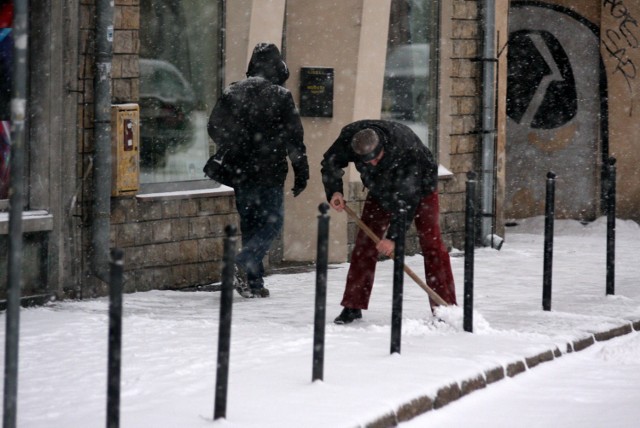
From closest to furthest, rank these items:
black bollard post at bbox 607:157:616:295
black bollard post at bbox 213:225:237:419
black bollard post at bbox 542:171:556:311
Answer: black bollard post at bbox 213:225:237:419 → black bollard post at bbox 542:171:556:311 → black bollard post at bbox 607:157:616:295

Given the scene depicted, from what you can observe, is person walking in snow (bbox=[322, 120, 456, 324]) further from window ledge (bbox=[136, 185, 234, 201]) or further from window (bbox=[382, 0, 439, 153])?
window (bbox=[382, 0, 439, 153])

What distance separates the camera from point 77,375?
7.30m

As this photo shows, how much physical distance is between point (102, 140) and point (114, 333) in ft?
17.1

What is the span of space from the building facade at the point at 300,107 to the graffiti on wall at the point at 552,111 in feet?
0.06

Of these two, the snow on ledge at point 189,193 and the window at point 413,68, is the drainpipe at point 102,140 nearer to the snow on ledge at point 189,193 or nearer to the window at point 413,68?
the snow on ledge at point 189,193

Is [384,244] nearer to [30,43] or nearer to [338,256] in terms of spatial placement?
[30,43]

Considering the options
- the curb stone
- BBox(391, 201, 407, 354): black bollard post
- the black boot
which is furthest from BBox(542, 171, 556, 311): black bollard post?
BBox(391, 201, 407, 354): black bollard post

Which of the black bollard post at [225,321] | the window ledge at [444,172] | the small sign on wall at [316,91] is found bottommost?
the black bollard post at [225,321]

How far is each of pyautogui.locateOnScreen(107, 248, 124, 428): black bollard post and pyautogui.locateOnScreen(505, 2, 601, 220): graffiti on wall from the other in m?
12.8

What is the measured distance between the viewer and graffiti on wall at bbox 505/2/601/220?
57.7 ft

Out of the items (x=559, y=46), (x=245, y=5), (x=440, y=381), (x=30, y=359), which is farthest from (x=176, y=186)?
(x=559, y=46)

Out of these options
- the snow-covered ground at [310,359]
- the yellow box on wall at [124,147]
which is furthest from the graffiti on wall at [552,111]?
the yellow box on wall at [124,147]

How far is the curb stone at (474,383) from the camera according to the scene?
656 centimetres

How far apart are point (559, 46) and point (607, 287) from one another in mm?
7153
